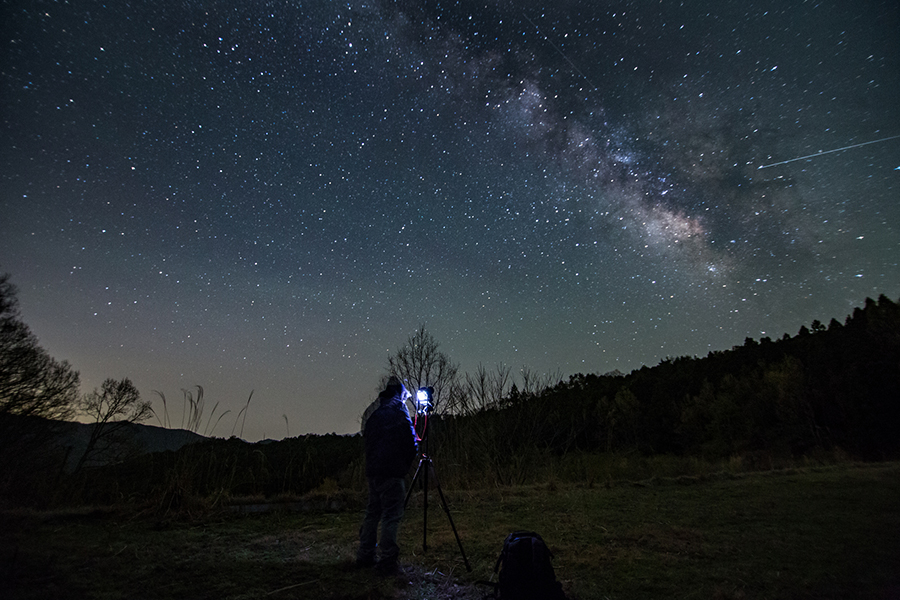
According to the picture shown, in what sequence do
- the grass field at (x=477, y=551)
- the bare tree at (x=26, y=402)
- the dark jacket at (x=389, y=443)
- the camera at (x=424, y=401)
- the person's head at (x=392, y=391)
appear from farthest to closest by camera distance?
the bare tree at (x=26, y=402), the camera at (x=424, y=401), the person's head at (x=392, y=391), the dark jacket at (x=389, y=443), the grass field at (x=477, y=551)

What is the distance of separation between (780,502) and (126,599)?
34.9ft

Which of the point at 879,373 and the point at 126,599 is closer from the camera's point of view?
the point at 126,599

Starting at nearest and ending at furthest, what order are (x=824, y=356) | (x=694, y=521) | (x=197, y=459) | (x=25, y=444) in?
(x=694, y=521) → (x=197, y=459) → (x=25, y=444) → (x=824, y=356)

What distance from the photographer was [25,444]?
46.3 ft

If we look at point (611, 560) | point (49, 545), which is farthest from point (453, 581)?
point (49, 545)

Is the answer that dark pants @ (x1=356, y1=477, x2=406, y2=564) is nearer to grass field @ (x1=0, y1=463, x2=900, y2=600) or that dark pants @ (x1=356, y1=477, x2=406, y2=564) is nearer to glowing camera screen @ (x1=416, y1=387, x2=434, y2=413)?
grass field @ (x1=0, y1=463, x2=900, y2=600)

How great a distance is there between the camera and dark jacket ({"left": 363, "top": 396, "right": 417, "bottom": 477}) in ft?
14.4

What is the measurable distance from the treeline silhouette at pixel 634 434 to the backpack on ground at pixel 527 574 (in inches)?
78.0

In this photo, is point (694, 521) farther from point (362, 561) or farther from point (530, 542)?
point (362, 561)

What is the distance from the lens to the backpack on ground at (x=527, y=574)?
10.5ft

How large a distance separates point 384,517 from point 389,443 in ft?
2.44

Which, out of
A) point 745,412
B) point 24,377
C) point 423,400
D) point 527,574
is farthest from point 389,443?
point 745,412

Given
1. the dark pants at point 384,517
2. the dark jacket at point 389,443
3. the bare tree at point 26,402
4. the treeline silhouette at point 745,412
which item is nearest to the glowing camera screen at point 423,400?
the dark jacket at point 389,443

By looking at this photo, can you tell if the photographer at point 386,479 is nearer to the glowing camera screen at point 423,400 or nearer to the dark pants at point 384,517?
the dark pants at point 384,517
